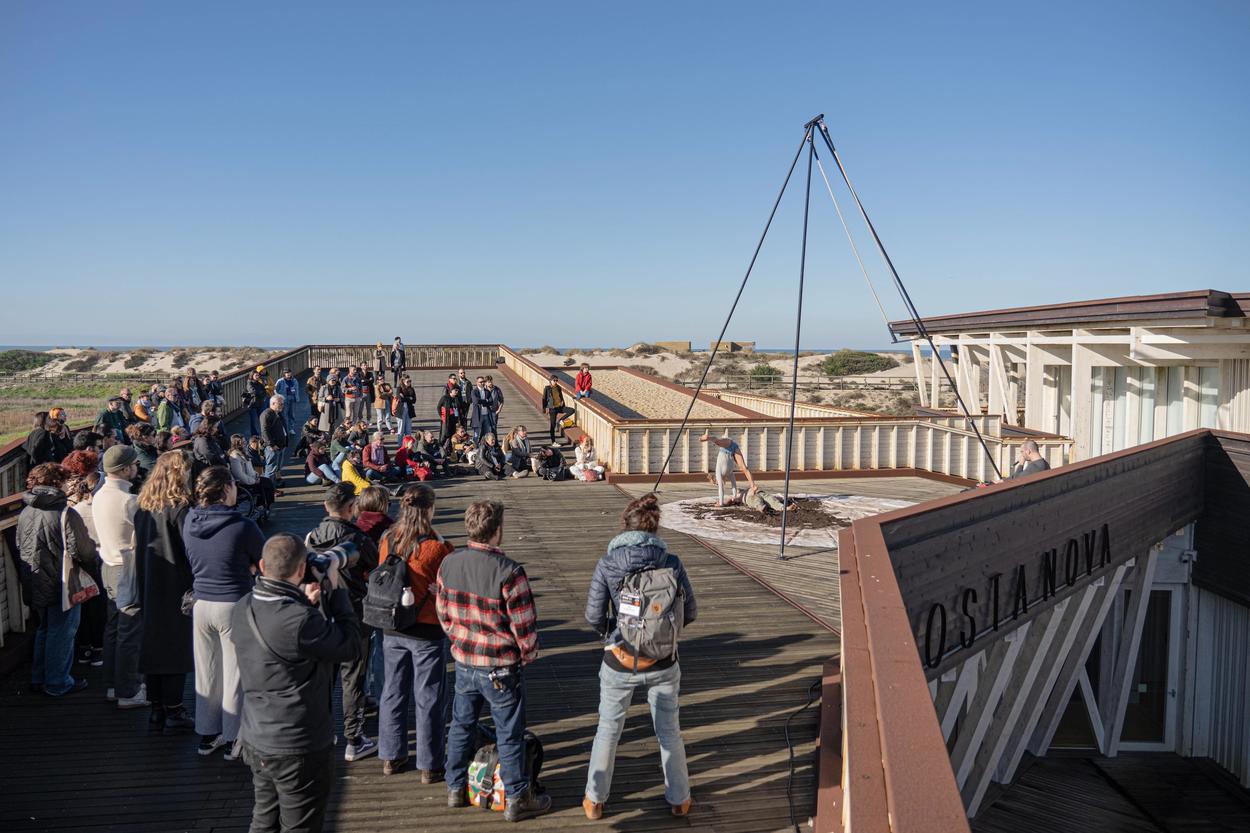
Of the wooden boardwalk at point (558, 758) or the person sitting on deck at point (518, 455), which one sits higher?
the person sitting on deck at point (518, 455)

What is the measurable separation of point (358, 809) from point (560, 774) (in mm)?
1171

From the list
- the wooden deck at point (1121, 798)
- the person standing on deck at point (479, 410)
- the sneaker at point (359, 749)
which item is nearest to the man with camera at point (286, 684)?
the sneaker at point (359, 749)

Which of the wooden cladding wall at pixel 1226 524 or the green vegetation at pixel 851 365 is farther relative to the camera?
the green vegetation at pixel 851 365

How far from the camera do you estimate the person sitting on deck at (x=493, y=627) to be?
15.4 feet

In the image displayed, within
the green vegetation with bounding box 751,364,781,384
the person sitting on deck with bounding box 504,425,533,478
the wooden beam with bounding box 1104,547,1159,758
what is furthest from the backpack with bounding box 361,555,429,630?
the green vegetation with bounding box 751,364,781,384

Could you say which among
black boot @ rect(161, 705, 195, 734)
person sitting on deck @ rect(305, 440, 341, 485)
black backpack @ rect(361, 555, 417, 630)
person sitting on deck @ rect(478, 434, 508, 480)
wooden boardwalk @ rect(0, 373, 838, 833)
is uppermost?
black backpack @ rect(361, 555, 417, 630)

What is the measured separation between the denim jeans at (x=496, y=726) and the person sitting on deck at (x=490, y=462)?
1177cm

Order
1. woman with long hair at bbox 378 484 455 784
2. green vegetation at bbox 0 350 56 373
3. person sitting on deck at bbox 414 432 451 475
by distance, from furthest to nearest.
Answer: green vegetation at bbox 0 350 56 373 < person sitting on deck at bbox 414 432 451 475 < woman with long hair at bbox 378 484 455 784

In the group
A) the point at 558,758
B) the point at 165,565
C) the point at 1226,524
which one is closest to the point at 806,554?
the point at 1226,524

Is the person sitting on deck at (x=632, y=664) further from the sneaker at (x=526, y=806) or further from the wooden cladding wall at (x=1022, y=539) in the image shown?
the wooden cladding wall at (x=1022, y=539)

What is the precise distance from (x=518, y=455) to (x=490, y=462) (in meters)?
0.60

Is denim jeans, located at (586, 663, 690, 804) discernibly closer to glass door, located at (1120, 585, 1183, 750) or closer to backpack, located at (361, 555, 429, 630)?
backpack, located at (361, 555, 429, 630)

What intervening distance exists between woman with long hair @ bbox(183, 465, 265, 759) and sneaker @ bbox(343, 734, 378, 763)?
674 millimetres

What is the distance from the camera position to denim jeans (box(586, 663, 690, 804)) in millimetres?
4863
